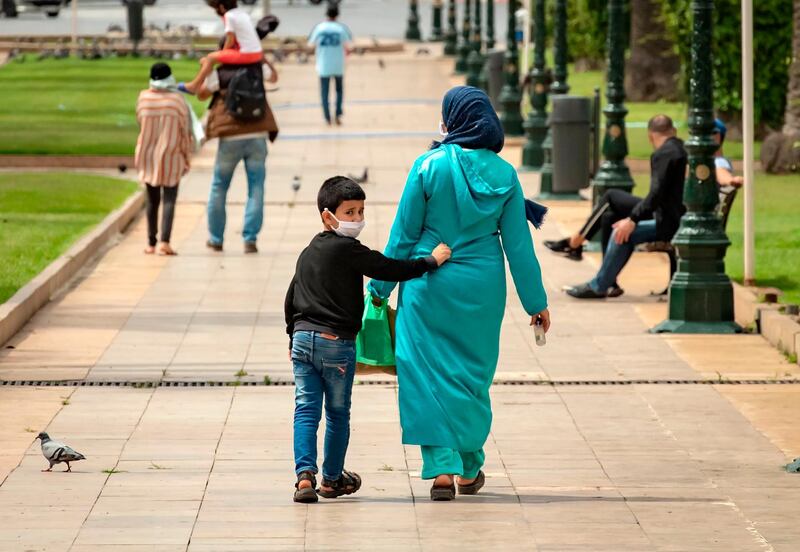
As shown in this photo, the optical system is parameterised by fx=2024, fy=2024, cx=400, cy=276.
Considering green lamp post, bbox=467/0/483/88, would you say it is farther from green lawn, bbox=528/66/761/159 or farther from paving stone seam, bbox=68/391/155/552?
paving stone seam, bbox=68/391/155/552

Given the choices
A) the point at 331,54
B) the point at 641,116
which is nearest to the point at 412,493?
the point at 331,54

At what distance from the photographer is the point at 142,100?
16781 mm

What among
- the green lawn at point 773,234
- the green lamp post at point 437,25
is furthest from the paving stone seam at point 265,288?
the green lamp post at point 437,25

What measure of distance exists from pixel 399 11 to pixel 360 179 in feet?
153

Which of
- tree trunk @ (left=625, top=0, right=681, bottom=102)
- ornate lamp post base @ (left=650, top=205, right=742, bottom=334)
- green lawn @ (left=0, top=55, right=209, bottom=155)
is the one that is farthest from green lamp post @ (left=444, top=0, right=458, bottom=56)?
ornate lamp post base @ (left=650, top=205, right=742, bottom=334)

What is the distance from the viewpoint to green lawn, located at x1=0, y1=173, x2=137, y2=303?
15586 millimetres

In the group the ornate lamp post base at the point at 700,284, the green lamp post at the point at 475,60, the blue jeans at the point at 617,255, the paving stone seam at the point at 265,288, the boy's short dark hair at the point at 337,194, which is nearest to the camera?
the boy's short dark hair at the point at 337,194

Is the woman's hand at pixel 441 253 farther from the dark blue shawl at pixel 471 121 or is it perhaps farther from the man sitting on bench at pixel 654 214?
the man sitting on bench at pixel 654 214

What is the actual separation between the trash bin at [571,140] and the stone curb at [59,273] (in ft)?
13.7

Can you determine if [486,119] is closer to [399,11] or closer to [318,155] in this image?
[318,155]

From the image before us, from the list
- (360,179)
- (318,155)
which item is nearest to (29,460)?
(360,179)

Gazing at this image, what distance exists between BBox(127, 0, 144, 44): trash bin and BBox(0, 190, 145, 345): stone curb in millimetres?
27408

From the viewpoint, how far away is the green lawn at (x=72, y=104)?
2591cm

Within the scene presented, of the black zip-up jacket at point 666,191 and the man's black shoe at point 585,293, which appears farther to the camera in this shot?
the man's black shoe at point 585,293
